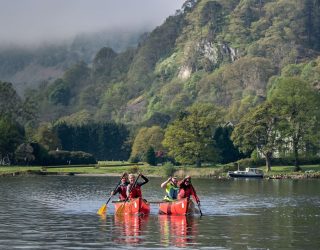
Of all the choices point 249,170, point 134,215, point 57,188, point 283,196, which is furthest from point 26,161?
point 134,215

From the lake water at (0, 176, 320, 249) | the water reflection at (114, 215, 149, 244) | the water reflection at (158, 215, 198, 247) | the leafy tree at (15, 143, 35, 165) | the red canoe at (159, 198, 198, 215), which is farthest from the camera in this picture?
the leafy tree at (15, 143, 35, 165)

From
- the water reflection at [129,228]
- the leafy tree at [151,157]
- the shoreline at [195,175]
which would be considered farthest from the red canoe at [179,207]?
the leafy tree at [151,157]

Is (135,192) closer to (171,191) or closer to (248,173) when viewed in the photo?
(171,191)

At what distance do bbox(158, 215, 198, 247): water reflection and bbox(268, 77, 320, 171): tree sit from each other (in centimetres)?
9780

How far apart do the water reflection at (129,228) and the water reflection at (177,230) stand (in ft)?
Answer: 4.75

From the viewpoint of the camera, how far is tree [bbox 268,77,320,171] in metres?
165

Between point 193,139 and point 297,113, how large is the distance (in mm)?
23677

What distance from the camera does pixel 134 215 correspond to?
232ft

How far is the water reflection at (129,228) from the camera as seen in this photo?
2127 inches

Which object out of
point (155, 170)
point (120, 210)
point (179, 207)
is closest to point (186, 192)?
point (179, 207)

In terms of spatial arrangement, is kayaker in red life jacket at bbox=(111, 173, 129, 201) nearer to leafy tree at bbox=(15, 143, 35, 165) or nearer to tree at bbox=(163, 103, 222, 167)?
tree at bbox=(163, 103, 222, 167)

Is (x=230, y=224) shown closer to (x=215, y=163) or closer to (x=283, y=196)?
(x=283, y=196)

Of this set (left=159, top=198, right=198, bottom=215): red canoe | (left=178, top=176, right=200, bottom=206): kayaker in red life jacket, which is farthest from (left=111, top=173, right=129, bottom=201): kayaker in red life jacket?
(left=178, top=176, right=200, bottom=206): kayaker in red life jacket

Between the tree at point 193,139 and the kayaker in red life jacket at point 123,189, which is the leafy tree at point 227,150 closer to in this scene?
the tree at point 193,139
